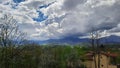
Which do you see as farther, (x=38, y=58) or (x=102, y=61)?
(x=102, y=61)

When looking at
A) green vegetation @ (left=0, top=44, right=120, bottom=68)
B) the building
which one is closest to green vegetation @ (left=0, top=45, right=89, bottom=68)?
green vegetation @ (left=0, top=44, right=120, bottom=68)

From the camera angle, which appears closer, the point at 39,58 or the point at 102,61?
the point at 39,58

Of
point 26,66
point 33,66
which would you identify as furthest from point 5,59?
point 33,66

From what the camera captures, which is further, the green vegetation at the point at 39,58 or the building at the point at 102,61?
the building at the point at 102,61

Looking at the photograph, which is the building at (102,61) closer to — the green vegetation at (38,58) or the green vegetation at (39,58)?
the green vegetation at (39,58)

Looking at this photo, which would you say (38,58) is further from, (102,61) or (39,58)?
(102,61)

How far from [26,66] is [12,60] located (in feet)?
105

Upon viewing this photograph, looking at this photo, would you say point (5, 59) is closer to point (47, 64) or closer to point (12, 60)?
point (12, 60)

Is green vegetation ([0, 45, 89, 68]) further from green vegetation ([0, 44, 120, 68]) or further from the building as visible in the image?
the building

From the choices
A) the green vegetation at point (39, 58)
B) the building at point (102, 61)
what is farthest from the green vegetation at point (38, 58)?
the building at point (102, 61)

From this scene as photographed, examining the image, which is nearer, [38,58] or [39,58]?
[38,58]

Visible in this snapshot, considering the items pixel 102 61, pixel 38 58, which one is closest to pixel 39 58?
pixel 38 58

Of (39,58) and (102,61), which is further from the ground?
(39,58)

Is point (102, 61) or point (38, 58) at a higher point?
point (38, 58)
